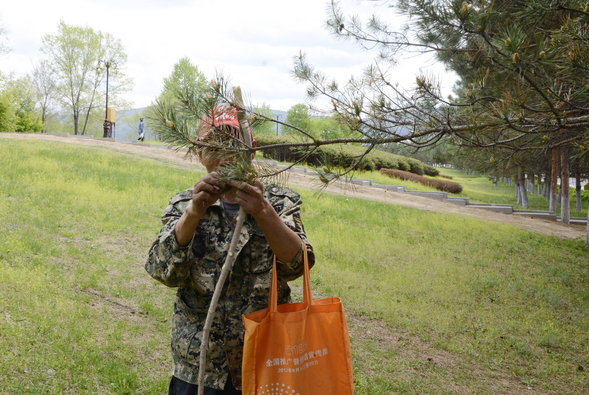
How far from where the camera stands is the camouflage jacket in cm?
171

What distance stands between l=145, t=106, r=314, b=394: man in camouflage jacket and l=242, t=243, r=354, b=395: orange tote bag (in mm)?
202

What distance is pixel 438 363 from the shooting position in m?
4.38

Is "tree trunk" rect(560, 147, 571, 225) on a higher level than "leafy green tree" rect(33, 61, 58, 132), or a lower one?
lower

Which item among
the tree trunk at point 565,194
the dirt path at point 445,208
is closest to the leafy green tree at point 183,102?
the dirt path at point 445,208

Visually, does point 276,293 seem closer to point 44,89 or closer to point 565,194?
point 565,194

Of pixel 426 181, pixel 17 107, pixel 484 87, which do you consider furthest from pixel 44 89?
pixel 484 87

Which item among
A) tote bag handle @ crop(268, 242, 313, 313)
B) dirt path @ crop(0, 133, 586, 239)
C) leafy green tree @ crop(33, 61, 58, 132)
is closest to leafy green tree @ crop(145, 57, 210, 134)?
tote bag handle @ crop(268, 242, 313, 313)

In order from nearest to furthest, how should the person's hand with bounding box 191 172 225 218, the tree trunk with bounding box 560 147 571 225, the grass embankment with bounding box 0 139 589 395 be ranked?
1. the person's hand with bounding box 191 172 225 218
2. the grass embankment with bounding box 0 139 589 395
3. the tree trunk with bounding box 560 147 571 225

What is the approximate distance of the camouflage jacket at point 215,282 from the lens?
67.5 inches

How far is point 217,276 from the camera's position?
5.70 feet

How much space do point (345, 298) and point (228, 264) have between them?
15.1ft

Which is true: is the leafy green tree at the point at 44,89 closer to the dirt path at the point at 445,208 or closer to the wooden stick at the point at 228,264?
the dirt path at the point at 445,208

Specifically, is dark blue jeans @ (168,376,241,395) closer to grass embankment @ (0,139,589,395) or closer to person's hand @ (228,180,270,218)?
person's hand @ (228,180,270,218)

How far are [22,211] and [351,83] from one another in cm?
647
